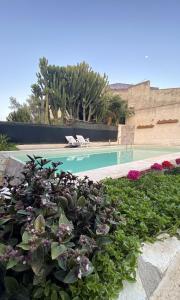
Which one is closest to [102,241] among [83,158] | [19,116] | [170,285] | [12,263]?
[12,263]

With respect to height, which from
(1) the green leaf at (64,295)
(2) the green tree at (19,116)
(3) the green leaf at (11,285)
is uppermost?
(2) the green tree at (19,116)

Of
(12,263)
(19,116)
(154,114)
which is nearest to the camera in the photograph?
(12,263)

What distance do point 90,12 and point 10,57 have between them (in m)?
8.20

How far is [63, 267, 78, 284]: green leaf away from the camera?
4.30 ft

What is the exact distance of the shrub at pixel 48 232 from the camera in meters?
1.32

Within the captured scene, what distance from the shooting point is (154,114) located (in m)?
23.8

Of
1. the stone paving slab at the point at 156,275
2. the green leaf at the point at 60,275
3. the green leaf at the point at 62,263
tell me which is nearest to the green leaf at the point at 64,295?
the green leaf at the point at 60,275

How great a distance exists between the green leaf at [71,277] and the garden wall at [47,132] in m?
14.2

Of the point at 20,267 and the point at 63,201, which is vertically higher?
the point at 63,201

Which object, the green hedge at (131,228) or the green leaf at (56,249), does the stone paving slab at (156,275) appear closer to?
the green hedge at (131,228)

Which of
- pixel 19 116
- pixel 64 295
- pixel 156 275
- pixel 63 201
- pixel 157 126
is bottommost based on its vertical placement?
pixel 156 275

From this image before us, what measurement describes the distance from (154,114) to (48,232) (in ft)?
78.2

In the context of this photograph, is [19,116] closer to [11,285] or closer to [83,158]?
[83,158]

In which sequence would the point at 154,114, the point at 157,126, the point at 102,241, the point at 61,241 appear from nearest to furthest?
the point at 61,241 < the point at 102,241 < the point at 157,126 < the point at 154,114
